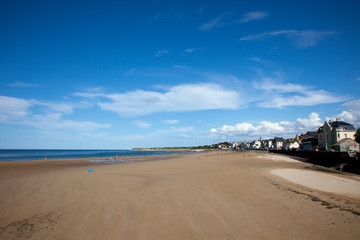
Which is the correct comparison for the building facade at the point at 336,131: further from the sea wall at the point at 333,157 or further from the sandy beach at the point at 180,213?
the sandy beach at the point at 180,213

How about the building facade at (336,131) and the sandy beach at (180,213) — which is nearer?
the sandy beach at (180,213)

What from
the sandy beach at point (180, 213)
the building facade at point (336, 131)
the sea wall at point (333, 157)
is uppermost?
the building facade at point (336, 131)

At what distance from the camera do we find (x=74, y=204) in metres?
9.73

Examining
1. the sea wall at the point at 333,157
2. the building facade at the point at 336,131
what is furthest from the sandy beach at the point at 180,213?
the building facade at the point at 336,131

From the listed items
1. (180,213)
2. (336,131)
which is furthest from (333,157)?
(180,213)

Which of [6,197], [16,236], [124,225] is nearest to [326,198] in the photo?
[124,225]

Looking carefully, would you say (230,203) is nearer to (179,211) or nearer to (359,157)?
(179,211)

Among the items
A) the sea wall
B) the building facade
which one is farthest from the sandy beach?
the building facade

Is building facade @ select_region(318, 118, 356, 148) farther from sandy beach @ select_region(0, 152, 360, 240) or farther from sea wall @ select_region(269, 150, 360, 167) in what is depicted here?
sandy beach @ select_region(0, 152, 360, 240)

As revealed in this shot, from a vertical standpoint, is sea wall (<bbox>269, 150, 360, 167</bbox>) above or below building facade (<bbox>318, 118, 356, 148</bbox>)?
below

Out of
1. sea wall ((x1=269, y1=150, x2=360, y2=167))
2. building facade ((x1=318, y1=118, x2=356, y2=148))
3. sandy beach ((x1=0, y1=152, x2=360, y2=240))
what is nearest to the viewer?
sandy beach ((x1=0, y1=152, x2=360, y2=240))

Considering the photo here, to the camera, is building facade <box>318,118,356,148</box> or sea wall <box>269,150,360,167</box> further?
building facade <box>318,118,356,148</box>

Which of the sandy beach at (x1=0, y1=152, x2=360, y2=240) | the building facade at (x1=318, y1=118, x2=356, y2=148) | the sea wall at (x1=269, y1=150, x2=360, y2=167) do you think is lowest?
the sea wall at (x1=269, y1=150, x2=360, y2=167)

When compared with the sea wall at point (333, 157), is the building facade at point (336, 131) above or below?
above
